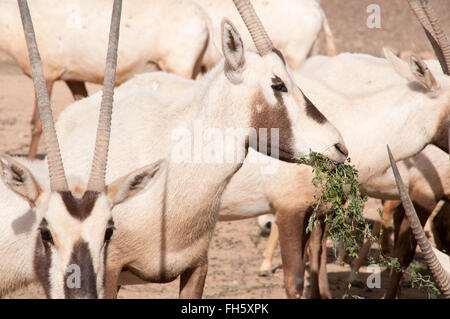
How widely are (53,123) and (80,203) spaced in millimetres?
467

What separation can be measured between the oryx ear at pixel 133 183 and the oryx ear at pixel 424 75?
8.25ft

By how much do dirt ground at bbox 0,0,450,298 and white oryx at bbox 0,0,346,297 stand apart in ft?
2.41

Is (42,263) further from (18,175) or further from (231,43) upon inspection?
(231,43)

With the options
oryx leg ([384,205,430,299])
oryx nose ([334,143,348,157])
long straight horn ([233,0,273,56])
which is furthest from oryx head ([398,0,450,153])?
long straight horn ([233,0,273,56])

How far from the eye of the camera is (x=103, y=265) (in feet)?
11.8

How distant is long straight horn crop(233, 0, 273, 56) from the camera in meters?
4.45

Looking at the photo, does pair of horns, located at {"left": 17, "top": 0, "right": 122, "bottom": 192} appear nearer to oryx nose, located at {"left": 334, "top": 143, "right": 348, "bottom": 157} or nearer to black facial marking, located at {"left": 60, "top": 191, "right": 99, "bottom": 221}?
black facial marking, located at {"left": 60, "top": 191, "right": 99, "bottom": 221}

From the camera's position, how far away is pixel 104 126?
12.7 feet

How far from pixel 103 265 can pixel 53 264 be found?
22 centimetres

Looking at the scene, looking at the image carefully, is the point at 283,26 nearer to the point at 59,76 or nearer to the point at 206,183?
the point at 59,76

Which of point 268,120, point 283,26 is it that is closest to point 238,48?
point 268,120

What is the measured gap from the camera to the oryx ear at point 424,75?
5707mm
